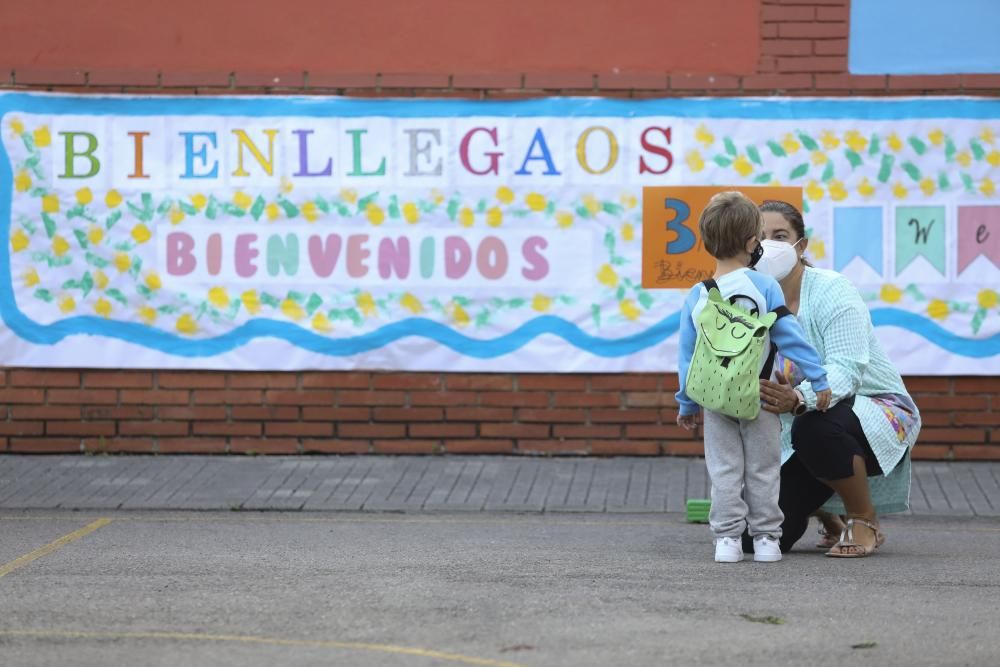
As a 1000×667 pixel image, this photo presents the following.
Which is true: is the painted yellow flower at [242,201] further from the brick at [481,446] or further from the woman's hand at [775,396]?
the woman's hand at [775,396]

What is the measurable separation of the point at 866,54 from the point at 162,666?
6882 millimetres

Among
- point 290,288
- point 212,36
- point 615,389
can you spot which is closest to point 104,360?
point 290,288

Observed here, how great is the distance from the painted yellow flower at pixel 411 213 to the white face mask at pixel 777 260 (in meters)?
3.98

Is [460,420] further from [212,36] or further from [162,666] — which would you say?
[162,666]

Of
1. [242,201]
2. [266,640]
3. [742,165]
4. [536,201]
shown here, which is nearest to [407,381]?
[536,201]

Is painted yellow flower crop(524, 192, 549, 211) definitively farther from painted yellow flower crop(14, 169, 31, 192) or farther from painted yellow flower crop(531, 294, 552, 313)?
painted yellow flower crop(14, 169, 31, 192)

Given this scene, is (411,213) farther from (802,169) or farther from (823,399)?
(823,399)

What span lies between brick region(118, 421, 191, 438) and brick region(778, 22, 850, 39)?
4.34 metres

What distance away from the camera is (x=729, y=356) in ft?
21.9

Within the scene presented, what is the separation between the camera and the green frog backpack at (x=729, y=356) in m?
6.66

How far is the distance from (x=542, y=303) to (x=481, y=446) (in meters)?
0.95

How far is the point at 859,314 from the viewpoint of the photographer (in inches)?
279

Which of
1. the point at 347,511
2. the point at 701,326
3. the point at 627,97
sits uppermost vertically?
the point at 627,97

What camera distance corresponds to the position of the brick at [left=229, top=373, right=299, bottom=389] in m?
10.8
